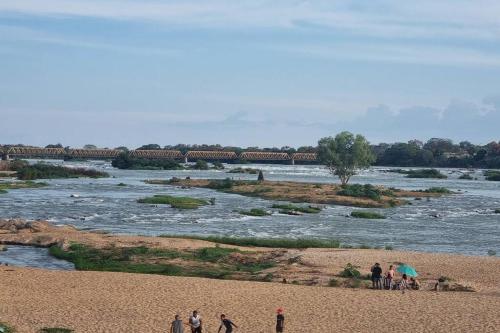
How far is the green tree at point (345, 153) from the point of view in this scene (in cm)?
12725

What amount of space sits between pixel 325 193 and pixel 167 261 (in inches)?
2609

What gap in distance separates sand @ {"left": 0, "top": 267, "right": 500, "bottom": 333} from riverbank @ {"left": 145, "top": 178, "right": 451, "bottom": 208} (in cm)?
6371

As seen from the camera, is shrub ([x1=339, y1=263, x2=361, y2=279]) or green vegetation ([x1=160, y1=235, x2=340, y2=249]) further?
A: green vegetation ([x1=160, y1=235, x2=340, y2=249])

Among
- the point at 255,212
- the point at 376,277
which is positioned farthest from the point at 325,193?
the point at 376,277

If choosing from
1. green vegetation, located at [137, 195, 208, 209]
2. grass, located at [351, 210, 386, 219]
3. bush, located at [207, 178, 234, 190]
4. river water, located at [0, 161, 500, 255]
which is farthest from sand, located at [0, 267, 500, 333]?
bush, located at [207, 178, 234, 190]

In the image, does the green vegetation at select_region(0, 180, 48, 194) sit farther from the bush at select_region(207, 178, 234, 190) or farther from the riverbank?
the bush at select_region(207, 178, 234, 190)

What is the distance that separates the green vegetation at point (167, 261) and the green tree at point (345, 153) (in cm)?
7983

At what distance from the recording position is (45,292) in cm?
3469

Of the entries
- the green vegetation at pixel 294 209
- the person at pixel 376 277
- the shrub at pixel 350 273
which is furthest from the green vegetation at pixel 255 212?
the person at pixel 376 277

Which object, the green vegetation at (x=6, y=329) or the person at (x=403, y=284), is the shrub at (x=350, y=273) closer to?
the person at (x=403, y=284)

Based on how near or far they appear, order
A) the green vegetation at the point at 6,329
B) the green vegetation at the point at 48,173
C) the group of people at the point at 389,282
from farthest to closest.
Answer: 1. the green vegetation at the point at 48,173
2. the group of people at the point at 389,282
3. the green vegetation at the point at 6,329

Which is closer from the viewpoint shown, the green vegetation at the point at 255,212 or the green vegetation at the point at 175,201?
the green vegetation at the point at 255,212

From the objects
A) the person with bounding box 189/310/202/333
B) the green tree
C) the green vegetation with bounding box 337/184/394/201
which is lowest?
the person with bounding box 189/310/202/333

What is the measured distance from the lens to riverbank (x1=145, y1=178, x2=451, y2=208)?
102 m
